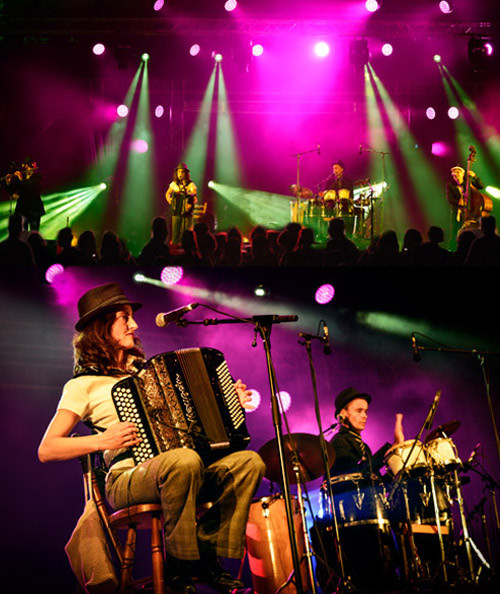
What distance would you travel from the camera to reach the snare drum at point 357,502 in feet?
15.7

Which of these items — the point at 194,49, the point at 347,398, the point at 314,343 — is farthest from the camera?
the point at 194,49

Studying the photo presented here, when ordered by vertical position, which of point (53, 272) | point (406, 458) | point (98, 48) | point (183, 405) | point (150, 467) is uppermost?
point (98, 48)

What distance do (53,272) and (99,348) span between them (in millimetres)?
3125

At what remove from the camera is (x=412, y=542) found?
4824 millimetres

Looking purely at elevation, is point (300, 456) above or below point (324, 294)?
below

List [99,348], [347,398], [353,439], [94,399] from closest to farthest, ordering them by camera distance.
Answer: [94,399], [99,348], [353,439], [347,398]

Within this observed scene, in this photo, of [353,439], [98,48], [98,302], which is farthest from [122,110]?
[98,302]

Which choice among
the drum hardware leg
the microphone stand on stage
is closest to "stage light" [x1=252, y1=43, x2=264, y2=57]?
the drum hardware leg

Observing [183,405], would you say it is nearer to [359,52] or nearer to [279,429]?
[279,429]

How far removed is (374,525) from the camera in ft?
15.7

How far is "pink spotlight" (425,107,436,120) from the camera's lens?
10773 millimetres

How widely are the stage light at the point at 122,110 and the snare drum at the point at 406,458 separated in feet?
25.4

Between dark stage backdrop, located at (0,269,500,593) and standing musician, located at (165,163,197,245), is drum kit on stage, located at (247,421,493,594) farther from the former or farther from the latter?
standing musician, located at (165,163,197,245)

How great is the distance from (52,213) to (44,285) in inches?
162
